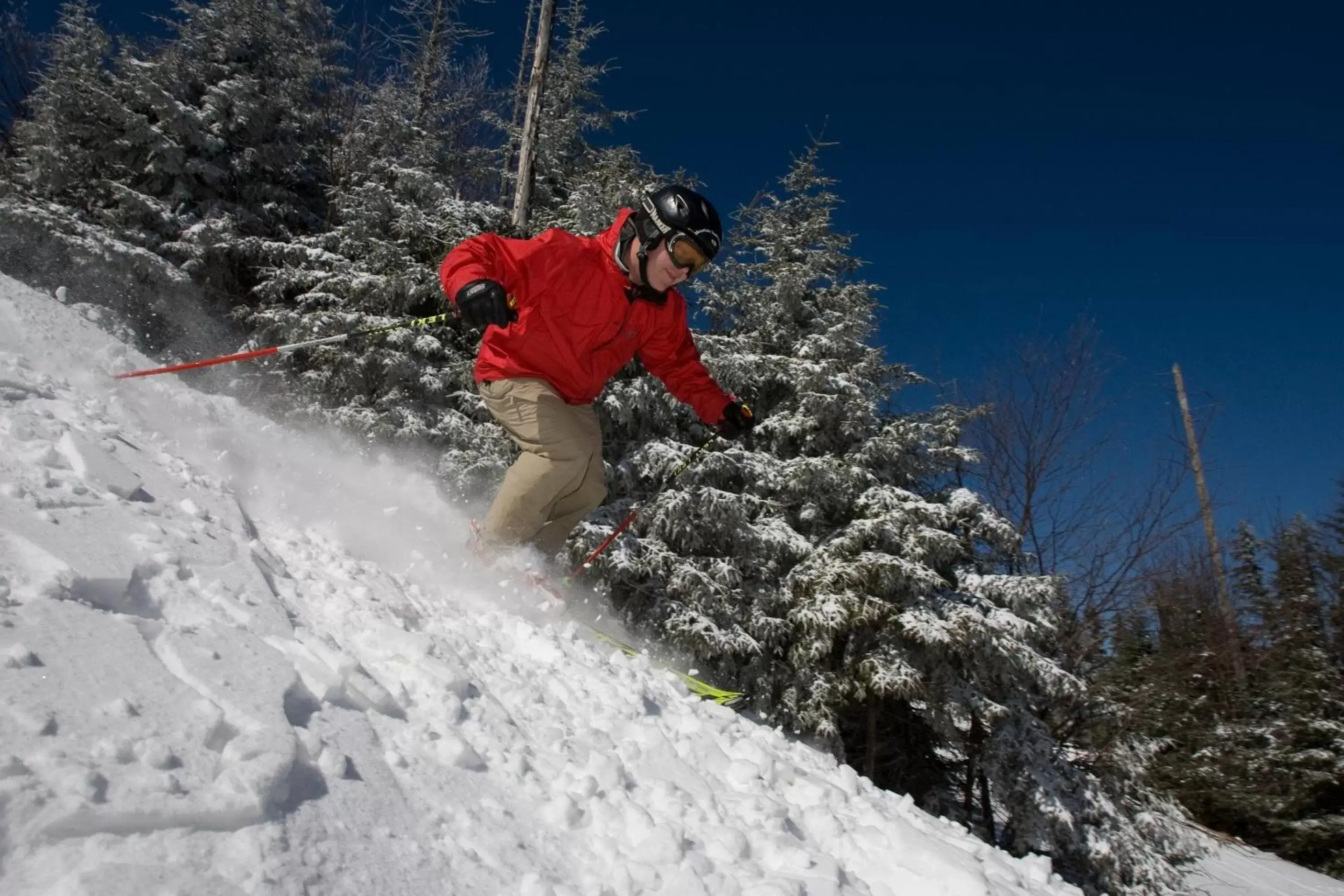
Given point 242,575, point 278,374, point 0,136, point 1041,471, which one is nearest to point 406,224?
point 278,374

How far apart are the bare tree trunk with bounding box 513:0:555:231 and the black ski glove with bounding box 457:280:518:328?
7.54m

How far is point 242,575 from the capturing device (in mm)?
2664

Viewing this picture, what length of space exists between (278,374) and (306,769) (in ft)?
31.0

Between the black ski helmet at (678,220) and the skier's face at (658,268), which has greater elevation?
the black ski helmet at (678,220)

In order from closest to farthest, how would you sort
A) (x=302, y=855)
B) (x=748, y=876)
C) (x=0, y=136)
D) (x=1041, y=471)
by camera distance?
(x=302, y=855)
(x=748, y=876)
(x=1041, y=471)
(x=0, y=136)

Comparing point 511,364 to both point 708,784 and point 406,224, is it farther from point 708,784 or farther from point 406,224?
point 406,224

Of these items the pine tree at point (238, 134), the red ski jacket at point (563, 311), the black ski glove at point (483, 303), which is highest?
the pine tree at point (238, 134)

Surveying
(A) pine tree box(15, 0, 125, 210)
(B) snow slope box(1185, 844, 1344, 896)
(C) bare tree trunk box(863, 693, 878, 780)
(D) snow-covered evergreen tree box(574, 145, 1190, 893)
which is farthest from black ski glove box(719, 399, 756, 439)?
(B) snow slope box(1185, 844, 1344, 896)

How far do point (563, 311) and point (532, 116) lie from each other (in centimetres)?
881

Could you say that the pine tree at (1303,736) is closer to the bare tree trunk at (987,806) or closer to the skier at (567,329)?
the bare tree trunk at (987,806)

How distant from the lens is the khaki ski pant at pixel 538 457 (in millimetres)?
4750

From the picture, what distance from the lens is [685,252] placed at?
4496 millimetres

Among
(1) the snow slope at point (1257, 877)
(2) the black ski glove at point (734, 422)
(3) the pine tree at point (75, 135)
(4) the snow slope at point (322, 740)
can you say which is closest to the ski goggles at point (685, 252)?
(2) the black ski glove at point (734, 422)

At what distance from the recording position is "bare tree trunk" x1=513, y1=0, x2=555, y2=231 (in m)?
11.4
